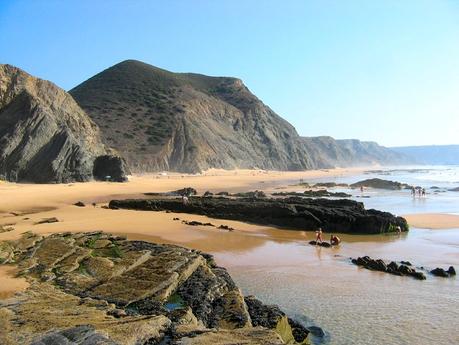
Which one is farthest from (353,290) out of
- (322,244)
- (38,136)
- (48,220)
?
(38,136)

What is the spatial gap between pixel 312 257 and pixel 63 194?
26.0 metres

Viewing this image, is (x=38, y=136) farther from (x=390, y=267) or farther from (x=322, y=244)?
(x=390, y=267)

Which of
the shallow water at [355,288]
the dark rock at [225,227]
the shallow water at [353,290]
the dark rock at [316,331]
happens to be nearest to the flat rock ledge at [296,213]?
the shallow water at [355,288]

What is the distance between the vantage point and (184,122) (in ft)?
309

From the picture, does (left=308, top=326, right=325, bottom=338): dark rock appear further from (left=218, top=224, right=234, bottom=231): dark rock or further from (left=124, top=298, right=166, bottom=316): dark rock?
(left=218, top=224, right=234, bottom=231): dark rock

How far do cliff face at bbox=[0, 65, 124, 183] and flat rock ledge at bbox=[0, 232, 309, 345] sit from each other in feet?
104

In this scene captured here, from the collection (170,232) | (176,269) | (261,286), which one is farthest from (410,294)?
(170,232)

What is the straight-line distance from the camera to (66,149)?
47219 millimetres

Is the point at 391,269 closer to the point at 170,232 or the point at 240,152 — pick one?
the point at 170,232

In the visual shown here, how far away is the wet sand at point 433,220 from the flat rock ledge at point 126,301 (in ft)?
59.5

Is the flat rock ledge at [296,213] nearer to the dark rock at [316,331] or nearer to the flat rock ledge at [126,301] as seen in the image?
the flat rock ledge at [126,301]

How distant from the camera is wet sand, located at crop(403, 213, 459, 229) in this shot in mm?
27241

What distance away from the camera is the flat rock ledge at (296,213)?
82.3ft

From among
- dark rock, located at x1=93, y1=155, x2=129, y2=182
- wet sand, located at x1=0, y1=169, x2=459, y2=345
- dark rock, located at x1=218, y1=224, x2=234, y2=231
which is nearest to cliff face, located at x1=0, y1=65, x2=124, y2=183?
dark rock, located at x1=93, y1=155, x2=129, y2=182
